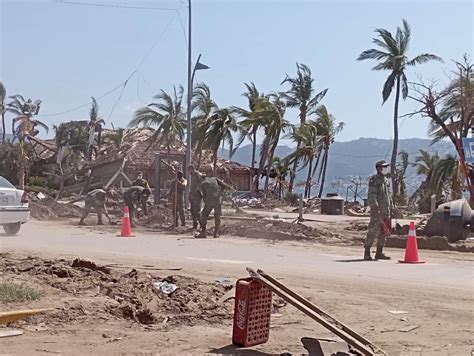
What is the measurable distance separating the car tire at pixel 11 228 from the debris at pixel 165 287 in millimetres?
9810

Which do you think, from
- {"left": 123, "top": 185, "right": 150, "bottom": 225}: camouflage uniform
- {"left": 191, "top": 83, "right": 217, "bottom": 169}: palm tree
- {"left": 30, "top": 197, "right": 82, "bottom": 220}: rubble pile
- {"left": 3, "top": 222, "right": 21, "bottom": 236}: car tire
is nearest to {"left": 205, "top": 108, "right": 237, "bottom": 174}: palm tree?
{"left": 191, "top": 83, "right": 217, "bottom": 169}: palm tree

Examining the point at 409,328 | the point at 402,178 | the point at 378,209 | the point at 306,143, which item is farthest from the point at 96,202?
the point at 402,178

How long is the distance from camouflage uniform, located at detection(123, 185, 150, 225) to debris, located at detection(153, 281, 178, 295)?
14.6 m

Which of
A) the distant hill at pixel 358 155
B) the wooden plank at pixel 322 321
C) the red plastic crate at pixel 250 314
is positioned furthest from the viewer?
the distant hill at pixel 358 155

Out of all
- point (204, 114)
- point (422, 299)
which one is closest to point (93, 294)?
point (422, 299)

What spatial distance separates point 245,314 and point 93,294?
2.70 meters

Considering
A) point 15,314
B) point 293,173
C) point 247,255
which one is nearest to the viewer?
point 15,314

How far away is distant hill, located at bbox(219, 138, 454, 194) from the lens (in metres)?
56.8

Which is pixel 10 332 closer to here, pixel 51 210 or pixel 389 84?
pixel 51 210

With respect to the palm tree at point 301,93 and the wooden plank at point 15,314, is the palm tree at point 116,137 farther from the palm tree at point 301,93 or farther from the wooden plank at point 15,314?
the wooden plank at point 15,314

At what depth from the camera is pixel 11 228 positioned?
18641 millimetres

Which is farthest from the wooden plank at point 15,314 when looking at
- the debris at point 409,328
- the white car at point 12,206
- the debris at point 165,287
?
the white car at point 12,206

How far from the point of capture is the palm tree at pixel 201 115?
153 ft

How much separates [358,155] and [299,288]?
10110 cm
